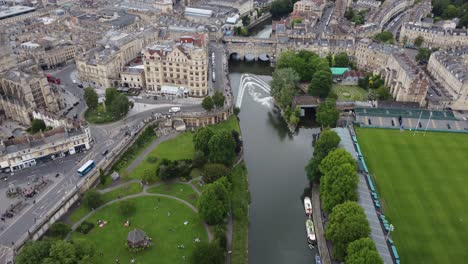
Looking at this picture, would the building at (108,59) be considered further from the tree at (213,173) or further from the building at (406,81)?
the building at (406,81)

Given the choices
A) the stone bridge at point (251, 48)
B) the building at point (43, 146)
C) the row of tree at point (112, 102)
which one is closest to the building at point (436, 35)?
the stone bridge at point (251, 48)

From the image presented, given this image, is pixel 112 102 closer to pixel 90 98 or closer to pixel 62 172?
pixel 90 98

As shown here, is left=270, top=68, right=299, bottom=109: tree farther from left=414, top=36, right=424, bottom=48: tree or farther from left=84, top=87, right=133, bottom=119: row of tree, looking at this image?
left=414, top=36, right=424, bottom=48: tree

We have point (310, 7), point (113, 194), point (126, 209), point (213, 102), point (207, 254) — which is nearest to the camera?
point (207, 254)

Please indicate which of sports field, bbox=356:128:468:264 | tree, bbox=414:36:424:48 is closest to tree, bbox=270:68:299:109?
sports field, bbox=356:128:468:264

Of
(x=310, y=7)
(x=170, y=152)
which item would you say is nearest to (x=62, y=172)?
(x=170, y=152)

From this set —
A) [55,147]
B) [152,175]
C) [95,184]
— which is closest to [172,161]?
[152,175]
